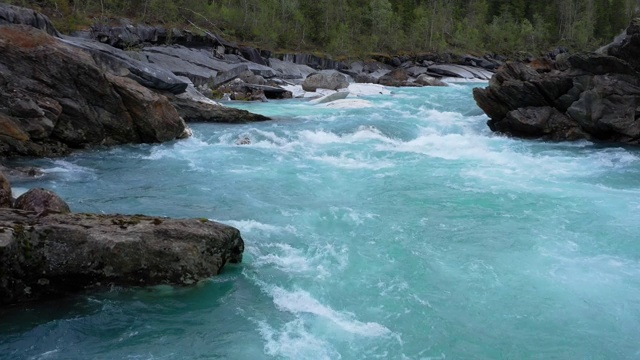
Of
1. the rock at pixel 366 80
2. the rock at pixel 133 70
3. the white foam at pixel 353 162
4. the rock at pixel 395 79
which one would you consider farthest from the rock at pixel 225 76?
the white foam at pixel 353 162

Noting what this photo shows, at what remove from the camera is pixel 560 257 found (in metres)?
10.0

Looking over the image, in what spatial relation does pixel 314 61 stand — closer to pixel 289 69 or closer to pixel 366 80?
pixel 289 69

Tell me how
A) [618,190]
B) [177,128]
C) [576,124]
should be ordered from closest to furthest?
[618,190] < [177,128] < [576,124]

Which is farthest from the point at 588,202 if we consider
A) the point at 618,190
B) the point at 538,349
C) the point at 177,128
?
the point at 177,128

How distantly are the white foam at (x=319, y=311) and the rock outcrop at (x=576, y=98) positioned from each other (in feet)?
58.9

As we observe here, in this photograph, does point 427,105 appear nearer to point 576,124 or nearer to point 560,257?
point 576,124

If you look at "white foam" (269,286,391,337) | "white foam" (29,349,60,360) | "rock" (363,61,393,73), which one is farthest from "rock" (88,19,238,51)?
"white foam" (29,349,60,360)

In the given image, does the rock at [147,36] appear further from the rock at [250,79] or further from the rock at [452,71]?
the rock at [452,71]

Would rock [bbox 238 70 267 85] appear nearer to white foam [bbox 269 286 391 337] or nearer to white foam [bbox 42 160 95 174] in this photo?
white foam [bbox 42 160 95 174]

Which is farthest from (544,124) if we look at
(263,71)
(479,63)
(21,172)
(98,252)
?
(479,63)

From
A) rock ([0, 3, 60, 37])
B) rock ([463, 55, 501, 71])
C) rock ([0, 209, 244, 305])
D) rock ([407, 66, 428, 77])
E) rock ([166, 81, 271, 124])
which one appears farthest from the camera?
rock ([463, 55, 501, 71])

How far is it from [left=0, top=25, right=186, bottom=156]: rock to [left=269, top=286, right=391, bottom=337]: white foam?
10934mm

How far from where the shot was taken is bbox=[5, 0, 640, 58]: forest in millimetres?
55719

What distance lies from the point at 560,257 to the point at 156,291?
24.0 ft
